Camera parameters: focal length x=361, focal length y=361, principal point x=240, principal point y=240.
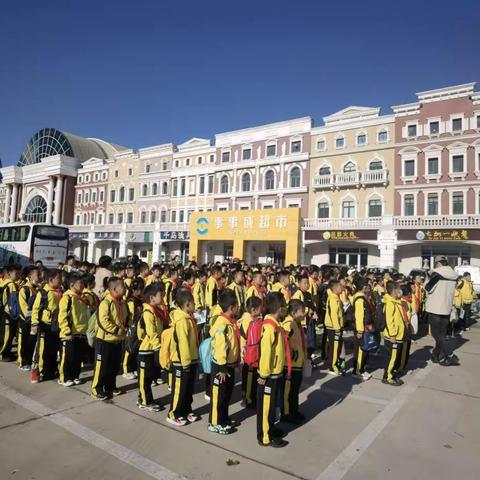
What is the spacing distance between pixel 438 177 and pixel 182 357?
90.2 feet

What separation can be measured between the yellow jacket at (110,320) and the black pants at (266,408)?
224 cm

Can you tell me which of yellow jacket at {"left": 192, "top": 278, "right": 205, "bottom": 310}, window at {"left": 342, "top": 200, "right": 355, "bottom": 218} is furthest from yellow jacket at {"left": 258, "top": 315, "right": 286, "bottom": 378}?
window at {"left": 342, "top": 200, "right": 355, "bottom": 218}

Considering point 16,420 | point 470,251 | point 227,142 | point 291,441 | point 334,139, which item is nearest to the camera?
point 291,441

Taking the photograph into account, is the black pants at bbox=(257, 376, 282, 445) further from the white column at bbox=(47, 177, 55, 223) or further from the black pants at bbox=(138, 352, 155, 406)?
the white column at bbox=(47, 177, 55, 223)

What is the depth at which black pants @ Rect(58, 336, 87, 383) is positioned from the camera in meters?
5.33

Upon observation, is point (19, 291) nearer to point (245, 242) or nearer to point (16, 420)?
point (16, 420)

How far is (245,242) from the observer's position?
3203cm

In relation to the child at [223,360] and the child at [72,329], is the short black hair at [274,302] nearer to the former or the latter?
the child at [223,360]

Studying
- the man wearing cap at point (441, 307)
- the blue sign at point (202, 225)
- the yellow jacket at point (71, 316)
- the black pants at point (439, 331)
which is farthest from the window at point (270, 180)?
the yellow jacket at point (71, 316)

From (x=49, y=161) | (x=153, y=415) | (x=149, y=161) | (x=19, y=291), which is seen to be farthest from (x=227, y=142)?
(x=153, y=415)

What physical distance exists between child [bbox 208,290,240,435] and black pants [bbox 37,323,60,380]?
3013 mm

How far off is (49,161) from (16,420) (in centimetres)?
5229

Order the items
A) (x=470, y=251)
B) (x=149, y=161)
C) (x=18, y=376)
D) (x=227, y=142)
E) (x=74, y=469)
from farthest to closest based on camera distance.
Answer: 1. (x=149, y=161)
2. (x=227, y=142)
3. (x=470, y=251)
4. (x=18, y=376)
5. (x=74, y=469)

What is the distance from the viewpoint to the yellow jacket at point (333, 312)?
6.36 metres
